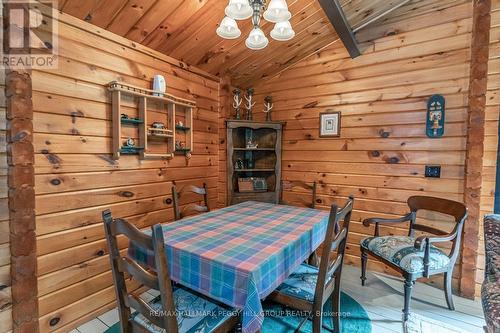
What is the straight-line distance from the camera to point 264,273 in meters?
1.14

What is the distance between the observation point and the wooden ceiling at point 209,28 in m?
1.83

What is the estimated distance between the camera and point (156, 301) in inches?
54.5

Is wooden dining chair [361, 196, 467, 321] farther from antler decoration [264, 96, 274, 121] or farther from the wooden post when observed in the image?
antler decoration [264, 96, 274, 121]

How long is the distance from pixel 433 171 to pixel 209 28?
2456mm

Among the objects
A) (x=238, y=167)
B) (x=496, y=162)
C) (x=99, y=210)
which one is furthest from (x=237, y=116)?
(x=496, y=162)

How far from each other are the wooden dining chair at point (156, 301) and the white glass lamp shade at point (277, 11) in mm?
1387

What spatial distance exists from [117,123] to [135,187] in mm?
574

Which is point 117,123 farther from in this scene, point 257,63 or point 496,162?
point 496,162

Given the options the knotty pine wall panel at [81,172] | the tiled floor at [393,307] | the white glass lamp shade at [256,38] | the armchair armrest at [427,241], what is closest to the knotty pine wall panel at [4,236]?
the knotty pine wall panel at [81,172]

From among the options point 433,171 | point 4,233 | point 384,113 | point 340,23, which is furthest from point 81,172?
point 433,171

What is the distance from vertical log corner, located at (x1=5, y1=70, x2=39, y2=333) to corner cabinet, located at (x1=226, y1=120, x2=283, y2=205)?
1.84m

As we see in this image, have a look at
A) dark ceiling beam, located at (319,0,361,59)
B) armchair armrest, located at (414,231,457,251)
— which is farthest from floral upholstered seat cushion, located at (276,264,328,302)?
dark ceiling beam, located at (319,0,361,59)

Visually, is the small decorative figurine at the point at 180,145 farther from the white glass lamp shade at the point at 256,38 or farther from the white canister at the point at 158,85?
the white glass lamp shade at the point at 256,38

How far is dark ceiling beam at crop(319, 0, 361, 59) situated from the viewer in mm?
2021
